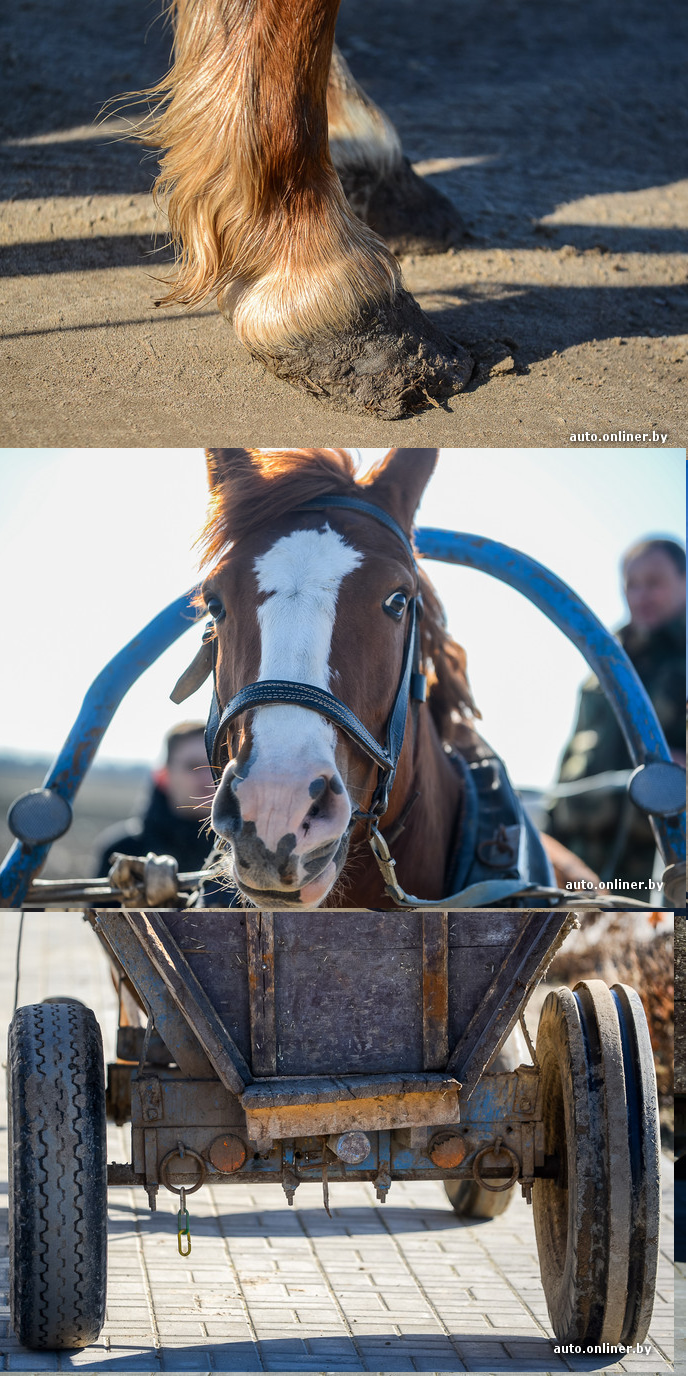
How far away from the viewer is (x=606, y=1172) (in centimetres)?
268

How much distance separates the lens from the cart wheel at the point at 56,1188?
2562mm

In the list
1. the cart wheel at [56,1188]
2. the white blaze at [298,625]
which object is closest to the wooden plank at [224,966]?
the cart wheel at [56,1188]

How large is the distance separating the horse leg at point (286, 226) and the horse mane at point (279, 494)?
0.81 m

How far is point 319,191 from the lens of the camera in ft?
11.3

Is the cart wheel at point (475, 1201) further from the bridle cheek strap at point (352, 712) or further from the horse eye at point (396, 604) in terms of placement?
the horse eye at point (396, 604)

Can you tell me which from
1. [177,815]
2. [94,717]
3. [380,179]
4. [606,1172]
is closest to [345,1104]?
[606,1172]

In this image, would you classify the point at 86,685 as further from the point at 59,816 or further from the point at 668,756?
the point at 668,756

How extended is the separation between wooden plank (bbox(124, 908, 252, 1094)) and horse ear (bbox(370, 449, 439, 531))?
1.03 meters

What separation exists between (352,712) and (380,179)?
3.13 metres

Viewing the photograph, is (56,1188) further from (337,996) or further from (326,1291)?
(326,1291)

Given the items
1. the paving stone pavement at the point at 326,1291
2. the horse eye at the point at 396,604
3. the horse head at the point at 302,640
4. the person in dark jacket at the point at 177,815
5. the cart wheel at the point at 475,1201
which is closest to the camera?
the horse head at the point at 302,640

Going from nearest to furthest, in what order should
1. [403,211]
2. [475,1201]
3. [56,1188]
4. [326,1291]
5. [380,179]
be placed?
1. [56,1188]
2. [326,1291]
3. [475,1201]
4. [380,179]
5. [403,211]

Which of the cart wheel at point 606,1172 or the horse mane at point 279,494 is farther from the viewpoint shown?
the cart wheel at point 606,1172

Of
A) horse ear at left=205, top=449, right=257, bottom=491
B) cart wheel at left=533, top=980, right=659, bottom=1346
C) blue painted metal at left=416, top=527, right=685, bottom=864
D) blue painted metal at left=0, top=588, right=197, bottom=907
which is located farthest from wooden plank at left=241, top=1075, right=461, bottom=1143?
horse ear at left=205, top=449, right=257, bottom=491
